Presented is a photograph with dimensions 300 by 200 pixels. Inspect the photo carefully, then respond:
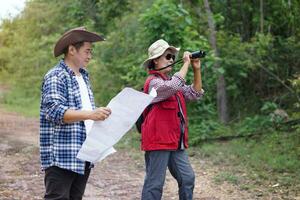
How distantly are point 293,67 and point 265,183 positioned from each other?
16.7ft

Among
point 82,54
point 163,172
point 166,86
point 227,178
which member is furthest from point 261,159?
point 82,54

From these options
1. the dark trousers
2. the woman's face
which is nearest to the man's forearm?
the dark trousers

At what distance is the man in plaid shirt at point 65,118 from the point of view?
318cm

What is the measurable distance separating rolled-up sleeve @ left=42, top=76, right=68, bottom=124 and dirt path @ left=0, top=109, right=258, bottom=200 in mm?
3034

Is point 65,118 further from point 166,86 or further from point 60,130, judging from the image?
point 166,86

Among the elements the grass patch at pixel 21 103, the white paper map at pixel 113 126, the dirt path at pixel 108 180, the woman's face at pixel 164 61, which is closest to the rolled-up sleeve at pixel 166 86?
the woman's face at pixel 164 61

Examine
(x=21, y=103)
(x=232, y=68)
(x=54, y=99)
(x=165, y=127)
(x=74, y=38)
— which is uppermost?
(x=232, y=68)

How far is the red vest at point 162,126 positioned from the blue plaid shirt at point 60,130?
101 centimetres

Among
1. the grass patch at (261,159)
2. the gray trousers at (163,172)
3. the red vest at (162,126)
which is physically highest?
the red vest at (162,126)

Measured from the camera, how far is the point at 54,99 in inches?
126

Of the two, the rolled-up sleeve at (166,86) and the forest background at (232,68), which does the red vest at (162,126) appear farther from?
→ the forest background at (232,68)

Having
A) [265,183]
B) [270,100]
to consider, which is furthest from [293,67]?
[265,183]

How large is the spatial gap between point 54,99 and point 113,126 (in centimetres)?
43

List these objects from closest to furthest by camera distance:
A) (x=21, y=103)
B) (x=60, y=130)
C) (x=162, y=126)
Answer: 1. (x=60, y=130)
2. (x=162, y=126)
3. (x=21, y=103)
